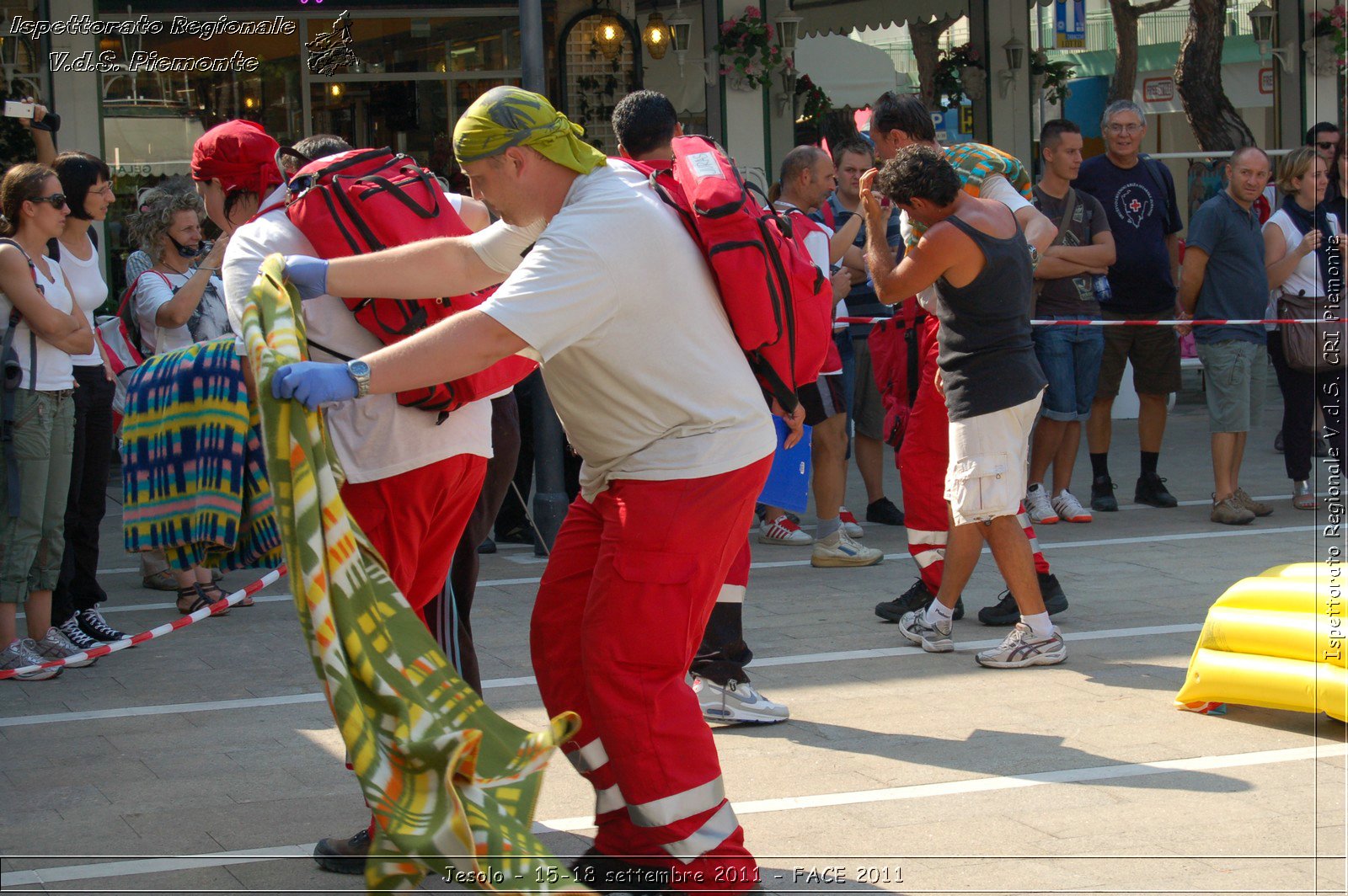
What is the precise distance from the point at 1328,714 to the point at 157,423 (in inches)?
182

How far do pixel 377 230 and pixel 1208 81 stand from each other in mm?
14282

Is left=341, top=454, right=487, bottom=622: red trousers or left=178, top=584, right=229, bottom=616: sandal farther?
left=178, top=584, right=229, bottom=616: sandal

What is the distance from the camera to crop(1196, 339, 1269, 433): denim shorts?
28.8 ft

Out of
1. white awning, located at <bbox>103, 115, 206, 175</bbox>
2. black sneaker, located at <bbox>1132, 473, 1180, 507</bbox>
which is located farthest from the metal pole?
white awning, located at <bbox>103, 115, 206, 175</bbox>

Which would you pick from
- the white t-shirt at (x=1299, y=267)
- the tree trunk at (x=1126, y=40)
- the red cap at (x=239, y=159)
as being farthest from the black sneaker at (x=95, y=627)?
the tree trunk at (x=1126, y=40)

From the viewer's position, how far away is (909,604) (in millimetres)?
6559

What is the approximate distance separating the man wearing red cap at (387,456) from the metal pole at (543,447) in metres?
4.09

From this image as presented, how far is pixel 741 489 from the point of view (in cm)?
351

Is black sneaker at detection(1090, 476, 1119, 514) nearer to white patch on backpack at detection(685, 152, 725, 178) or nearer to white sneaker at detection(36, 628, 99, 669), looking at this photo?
white sneaker at detection(36, 628, 99, 669)

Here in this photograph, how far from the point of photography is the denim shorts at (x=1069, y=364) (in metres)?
8.81

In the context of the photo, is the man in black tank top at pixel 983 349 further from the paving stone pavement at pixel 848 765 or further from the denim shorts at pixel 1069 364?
the denim shorts at pixel 1069 364

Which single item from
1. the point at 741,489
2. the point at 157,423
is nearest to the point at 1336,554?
the point at 741,489

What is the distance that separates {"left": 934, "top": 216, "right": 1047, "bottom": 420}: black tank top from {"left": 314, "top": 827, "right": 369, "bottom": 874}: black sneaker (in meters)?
2.94

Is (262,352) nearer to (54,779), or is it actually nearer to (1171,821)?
(54,779)
